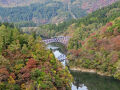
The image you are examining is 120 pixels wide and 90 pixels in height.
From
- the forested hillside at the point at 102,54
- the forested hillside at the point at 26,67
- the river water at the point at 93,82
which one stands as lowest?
the river water at the point at 93,82

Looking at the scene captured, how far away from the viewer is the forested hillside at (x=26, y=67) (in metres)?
39.5

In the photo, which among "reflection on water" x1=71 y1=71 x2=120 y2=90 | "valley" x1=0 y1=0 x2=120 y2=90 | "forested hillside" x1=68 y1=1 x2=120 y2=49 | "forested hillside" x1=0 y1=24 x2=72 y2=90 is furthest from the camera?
"forested hillside" x1=68 y1=1 x2=120 y2=49

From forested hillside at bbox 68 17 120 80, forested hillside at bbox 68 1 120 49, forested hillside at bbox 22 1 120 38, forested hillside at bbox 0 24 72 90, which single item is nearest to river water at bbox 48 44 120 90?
forested hillside at bbox 68 17 120 80

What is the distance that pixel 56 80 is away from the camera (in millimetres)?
44438

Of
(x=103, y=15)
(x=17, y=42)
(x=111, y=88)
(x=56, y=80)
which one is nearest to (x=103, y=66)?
(x=111, y=88)

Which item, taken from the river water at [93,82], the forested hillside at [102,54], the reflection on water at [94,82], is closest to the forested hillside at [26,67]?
the river water at [93,82]

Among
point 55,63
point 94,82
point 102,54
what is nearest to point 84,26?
point 102,54

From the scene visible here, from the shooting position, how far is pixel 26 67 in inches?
1657

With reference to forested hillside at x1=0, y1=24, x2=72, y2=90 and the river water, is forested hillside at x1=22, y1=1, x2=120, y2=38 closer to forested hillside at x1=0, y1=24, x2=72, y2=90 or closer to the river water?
the river water

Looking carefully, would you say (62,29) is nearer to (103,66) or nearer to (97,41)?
(97,41)

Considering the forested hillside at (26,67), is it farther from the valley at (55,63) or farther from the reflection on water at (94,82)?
the reflection on water at (94,82)

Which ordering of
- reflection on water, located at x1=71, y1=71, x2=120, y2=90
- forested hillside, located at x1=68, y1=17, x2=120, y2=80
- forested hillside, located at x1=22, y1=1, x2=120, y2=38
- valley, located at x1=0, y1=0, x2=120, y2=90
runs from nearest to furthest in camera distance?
1. valley, located at x1=0, y1=0, x2=120, y2=90
2. reflection on water, located at x1=71, y1=71, x2=120, y2=90
3. forested hillside, located at x1=68, y1=17, x2=120, y2=80
4. forested hillside, located at x1=22, y1=1, x2=120, y2=38

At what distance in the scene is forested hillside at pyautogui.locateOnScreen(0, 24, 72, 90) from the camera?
129 ft

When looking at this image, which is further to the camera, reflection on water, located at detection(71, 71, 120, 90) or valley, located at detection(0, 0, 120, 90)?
reflection on water, located at detection(71, 71, 120, 90)
